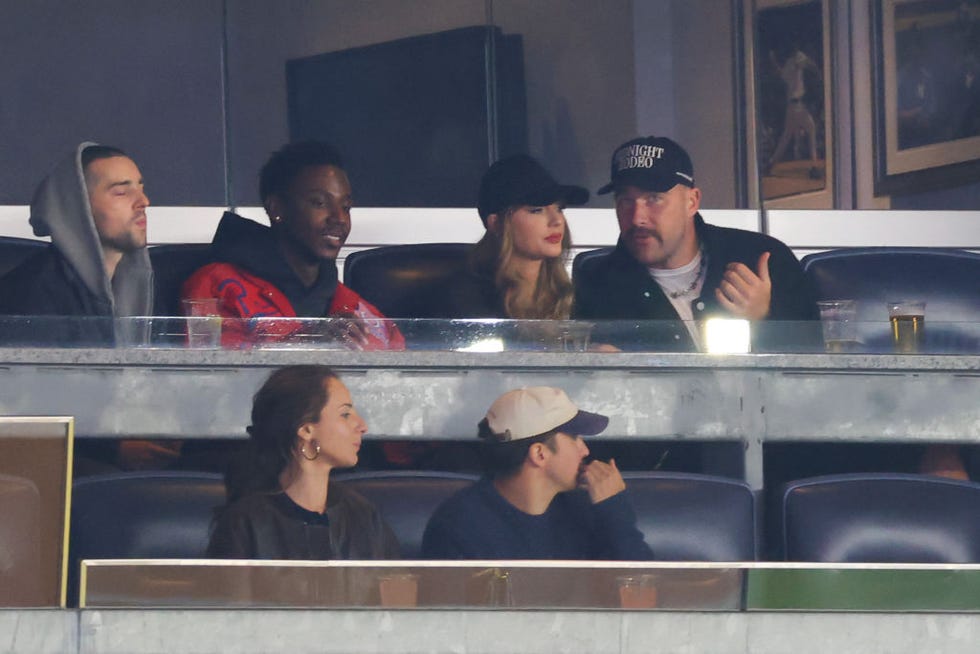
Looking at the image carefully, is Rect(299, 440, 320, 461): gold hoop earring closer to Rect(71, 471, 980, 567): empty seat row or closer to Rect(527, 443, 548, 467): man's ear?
Rect(71, 471, 980, 567): empty seat row

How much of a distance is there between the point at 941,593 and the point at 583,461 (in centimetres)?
58

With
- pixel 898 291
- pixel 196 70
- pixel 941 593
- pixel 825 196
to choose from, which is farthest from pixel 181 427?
pixel 825 196

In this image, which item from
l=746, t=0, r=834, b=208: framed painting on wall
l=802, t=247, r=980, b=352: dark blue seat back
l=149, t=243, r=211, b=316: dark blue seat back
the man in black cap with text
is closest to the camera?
l=149, t=243, r=211, b=316: dark blue seat back

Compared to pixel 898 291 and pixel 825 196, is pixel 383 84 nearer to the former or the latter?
pixel 825 196

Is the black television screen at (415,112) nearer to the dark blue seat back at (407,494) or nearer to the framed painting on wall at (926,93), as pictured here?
the framed painting on wall at (926,93)

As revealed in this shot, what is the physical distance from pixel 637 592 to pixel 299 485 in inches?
21.4

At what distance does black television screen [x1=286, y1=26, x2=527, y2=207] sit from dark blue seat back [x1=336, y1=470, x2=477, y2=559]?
302 cm

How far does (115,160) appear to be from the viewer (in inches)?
134

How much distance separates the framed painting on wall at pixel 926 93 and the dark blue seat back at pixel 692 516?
333 cm

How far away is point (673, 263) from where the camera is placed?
12.1 ft

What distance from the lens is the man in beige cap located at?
8.61 feet

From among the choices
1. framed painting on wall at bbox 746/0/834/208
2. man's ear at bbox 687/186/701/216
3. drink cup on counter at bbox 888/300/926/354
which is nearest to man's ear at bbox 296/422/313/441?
drink cup on counter at bbox 888/300/926/354

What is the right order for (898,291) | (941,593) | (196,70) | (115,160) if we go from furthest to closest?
(196,70)
(898,291)
(115,160)
(941,593)

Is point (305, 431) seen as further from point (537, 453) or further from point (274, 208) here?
point (274, 208)
